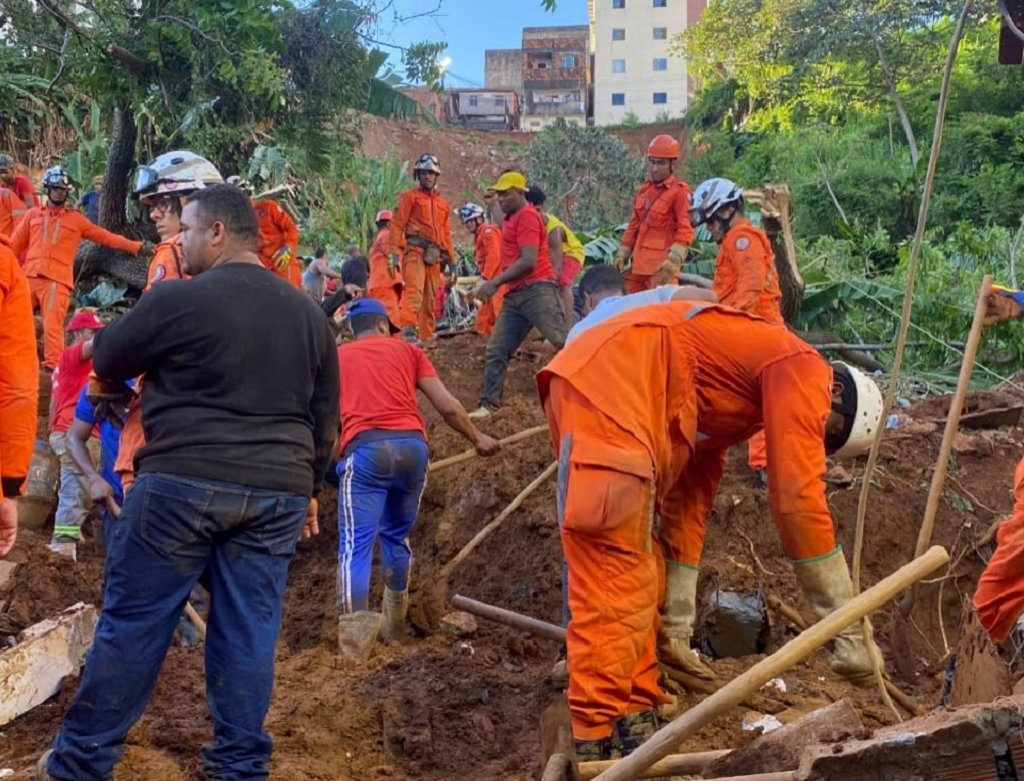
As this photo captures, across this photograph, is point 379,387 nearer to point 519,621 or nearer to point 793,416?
point 519,621

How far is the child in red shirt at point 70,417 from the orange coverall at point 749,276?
3960 millimetres

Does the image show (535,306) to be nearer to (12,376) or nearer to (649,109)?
(12,376)

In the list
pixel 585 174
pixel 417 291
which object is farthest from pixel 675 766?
pixel 585 174

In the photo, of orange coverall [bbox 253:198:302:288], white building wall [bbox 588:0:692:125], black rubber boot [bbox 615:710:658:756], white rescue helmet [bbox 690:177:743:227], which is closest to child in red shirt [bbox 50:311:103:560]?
orange coverall [bbox 253:198:302:288]

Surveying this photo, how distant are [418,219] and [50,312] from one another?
366 cm

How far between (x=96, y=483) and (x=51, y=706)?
1.22 metres

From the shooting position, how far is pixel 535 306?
8.98 m

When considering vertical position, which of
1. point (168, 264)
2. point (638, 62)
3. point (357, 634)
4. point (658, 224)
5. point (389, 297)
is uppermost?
point (638, 62)

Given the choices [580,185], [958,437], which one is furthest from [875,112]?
[958,437]

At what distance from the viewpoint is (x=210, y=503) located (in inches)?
128

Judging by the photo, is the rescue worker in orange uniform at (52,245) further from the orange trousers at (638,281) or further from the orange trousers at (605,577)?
the orange trousers at (605,577)

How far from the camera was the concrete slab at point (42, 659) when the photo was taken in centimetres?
448

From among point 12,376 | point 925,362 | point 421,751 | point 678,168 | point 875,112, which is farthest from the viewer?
point 678,168

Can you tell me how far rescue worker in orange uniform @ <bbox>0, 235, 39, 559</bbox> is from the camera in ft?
11.6
